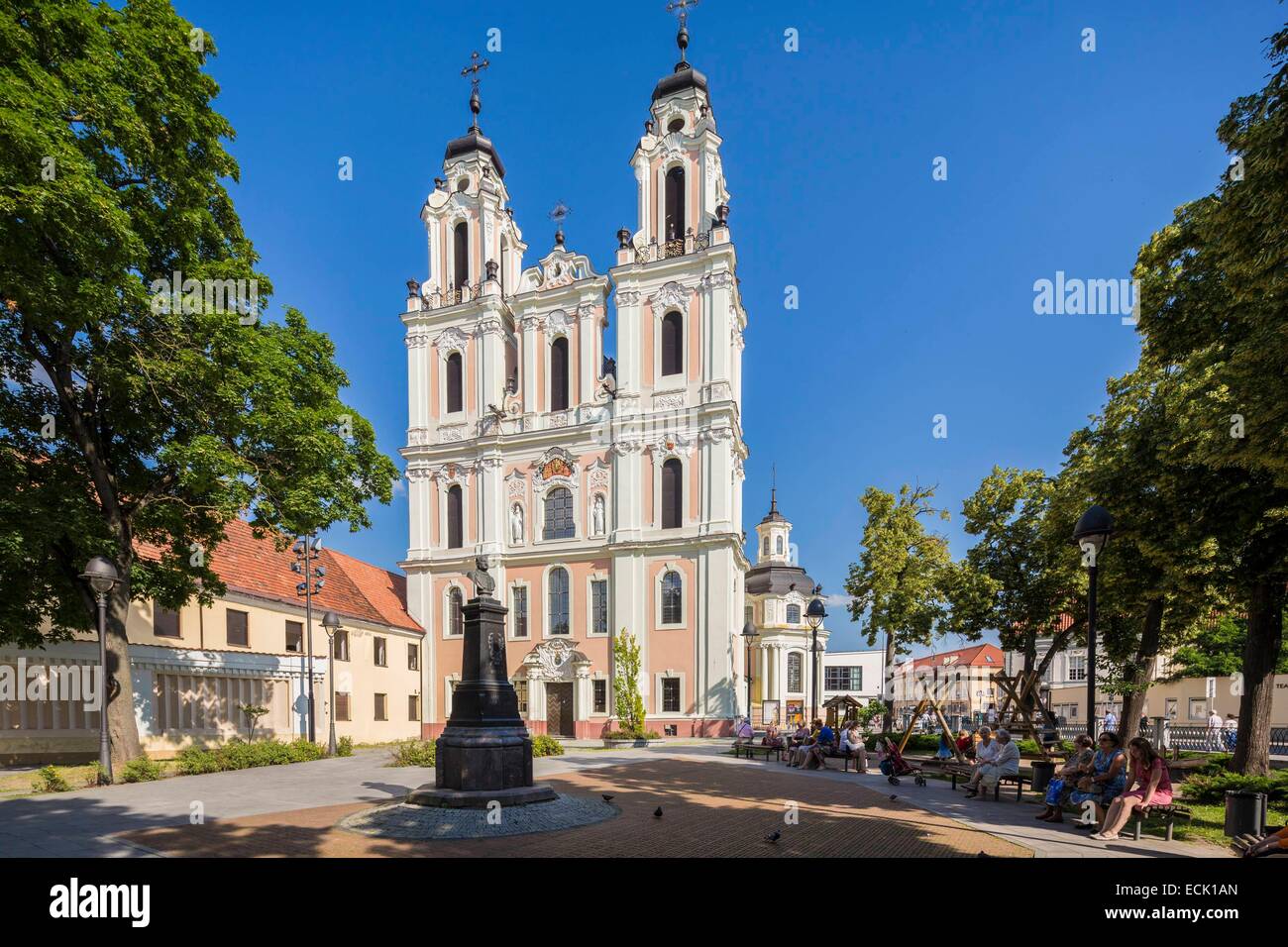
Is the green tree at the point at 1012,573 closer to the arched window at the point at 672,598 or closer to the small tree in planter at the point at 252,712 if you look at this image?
the arched window at the point at 672,598

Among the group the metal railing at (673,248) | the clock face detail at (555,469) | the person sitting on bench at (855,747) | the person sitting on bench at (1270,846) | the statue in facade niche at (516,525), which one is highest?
the metal railing at (673,248)

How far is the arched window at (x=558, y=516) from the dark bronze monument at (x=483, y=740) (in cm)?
2567

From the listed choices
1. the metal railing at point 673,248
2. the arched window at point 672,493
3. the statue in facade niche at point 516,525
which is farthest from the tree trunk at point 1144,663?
the statue in facade niche at point 516,525

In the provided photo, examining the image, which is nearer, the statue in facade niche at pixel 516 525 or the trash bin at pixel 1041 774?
the trash bin at pixel 1041 774

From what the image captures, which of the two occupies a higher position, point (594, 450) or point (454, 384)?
point (454, 384)

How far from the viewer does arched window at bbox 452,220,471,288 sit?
43.5 metres

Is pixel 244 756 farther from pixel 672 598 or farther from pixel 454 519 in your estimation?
pixel 454 519

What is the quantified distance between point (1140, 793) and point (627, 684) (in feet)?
89.2

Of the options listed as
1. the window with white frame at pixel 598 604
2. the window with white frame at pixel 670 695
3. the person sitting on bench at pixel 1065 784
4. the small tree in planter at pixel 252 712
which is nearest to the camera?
the person sitting on bench at pixel 1065 784

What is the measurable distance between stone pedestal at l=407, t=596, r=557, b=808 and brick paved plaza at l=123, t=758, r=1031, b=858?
1623 millimetres

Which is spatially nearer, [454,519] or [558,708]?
[558,708]

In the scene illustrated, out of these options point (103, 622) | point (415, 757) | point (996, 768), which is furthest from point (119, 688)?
point (996, 768)

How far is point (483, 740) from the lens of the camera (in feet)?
36.6

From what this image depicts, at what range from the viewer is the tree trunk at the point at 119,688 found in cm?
1555
